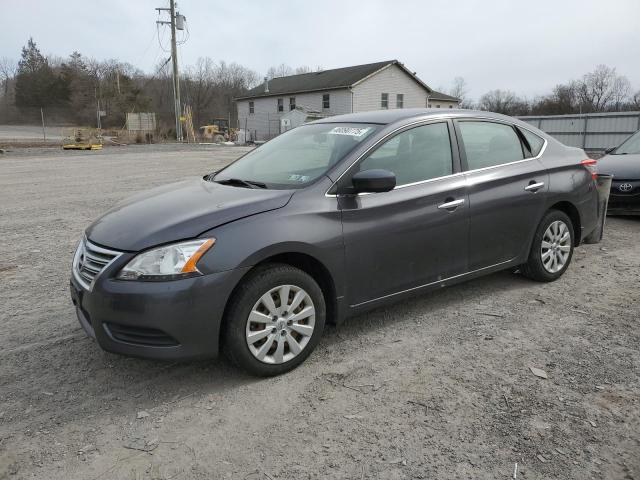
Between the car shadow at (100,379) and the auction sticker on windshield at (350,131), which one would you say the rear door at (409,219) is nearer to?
the auction sticker on windshield at (350,131)

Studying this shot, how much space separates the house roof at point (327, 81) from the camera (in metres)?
43.0

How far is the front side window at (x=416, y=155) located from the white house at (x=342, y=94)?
124ft

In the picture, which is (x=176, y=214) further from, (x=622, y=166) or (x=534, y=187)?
(x=622, y=166)

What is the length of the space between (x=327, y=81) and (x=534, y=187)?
142 ft

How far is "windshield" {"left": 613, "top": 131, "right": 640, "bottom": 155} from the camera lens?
30.0ft

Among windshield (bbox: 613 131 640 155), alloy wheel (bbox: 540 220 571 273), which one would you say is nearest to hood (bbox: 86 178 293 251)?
alloy wheel (bbox: 540 220 571 273)

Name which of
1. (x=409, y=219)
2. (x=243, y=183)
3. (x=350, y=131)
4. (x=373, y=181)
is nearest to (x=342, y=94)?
(x=350, y=131)

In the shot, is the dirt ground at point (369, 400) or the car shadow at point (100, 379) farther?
the car shadow at point (100, 379)

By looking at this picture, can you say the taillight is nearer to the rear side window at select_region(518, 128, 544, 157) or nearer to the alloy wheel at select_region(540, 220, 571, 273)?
the rear side window at select_region(518, 128, 544, 157)

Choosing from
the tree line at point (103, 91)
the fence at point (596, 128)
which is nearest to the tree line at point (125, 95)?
the tree line at point (103, 91)

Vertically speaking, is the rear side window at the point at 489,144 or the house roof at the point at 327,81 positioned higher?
the house roof at the point at 327,81

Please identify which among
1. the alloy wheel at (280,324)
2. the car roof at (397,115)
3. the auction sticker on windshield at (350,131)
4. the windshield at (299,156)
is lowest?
the alloy wheel at (280,324)

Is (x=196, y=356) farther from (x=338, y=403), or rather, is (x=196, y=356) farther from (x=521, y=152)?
(x=521, y=152)

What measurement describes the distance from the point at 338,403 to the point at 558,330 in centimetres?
201
